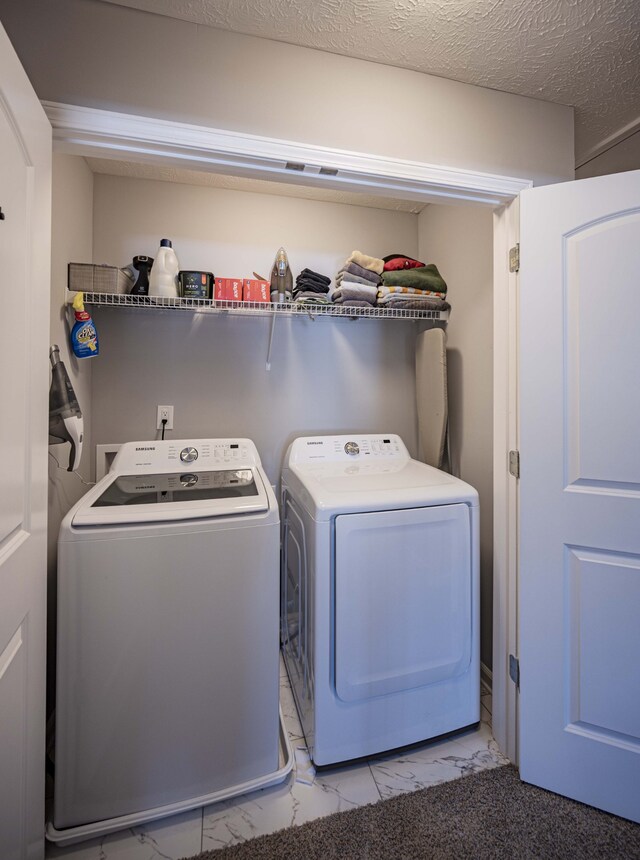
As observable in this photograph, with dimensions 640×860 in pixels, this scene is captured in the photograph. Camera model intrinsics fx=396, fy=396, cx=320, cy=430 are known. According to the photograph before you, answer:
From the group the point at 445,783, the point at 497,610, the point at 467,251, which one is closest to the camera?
the point at 445,783

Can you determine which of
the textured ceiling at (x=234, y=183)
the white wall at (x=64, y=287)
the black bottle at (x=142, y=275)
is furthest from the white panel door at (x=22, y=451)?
the textured ceiling at (x=234, y=183)

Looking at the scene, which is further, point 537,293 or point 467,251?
point 467,251

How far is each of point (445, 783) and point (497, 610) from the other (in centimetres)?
61

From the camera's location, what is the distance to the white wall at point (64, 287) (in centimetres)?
146

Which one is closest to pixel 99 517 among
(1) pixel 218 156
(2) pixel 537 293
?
(1) pixel 218 156

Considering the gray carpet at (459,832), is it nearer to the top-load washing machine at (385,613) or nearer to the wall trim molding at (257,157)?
the top-load washing machine at (385,613)

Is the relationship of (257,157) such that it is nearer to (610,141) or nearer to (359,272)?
(359,272)

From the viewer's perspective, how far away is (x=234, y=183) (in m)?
2.05

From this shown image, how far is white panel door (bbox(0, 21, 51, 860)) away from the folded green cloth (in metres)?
1.51

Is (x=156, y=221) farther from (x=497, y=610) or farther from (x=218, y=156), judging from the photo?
(x=497, y=610)

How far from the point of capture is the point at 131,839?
3.90 ft

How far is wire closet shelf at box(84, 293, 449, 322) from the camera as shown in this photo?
172cm

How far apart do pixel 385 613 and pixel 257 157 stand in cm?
157

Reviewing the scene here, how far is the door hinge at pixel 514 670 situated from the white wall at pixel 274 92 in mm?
1767
